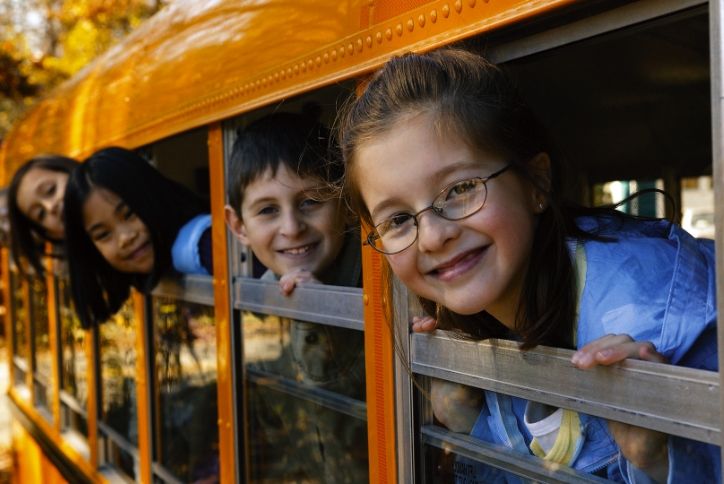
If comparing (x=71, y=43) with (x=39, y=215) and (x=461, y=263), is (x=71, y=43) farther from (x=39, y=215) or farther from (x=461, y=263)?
(x=461, y=263)

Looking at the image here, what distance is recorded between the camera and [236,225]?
218cm

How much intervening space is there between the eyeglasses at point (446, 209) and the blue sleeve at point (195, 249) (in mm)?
1354

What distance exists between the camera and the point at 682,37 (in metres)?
2.59

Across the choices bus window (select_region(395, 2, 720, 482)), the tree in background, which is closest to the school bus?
bus window (select_region(395, 2, 720, 482))

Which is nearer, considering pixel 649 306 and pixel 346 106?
pixel 649 306

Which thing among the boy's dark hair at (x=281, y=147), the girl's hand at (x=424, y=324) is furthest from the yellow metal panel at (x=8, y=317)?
the girl's hand at (x=424, y=324)

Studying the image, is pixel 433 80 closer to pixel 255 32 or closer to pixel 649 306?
pixel 649 306

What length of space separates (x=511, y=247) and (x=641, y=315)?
0.74 ft

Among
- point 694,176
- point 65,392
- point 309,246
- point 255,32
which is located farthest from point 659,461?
point 65,392

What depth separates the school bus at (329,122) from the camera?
115 cm

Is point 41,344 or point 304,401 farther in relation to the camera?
point 41,344

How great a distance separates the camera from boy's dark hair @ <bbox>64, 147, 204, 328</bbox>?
2768 millimetres

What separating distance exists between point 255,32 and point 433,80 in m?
0.89

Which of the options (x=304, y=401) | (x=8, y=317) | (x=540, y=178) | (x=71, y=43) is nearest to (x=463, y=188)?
(x=540, y=178)
